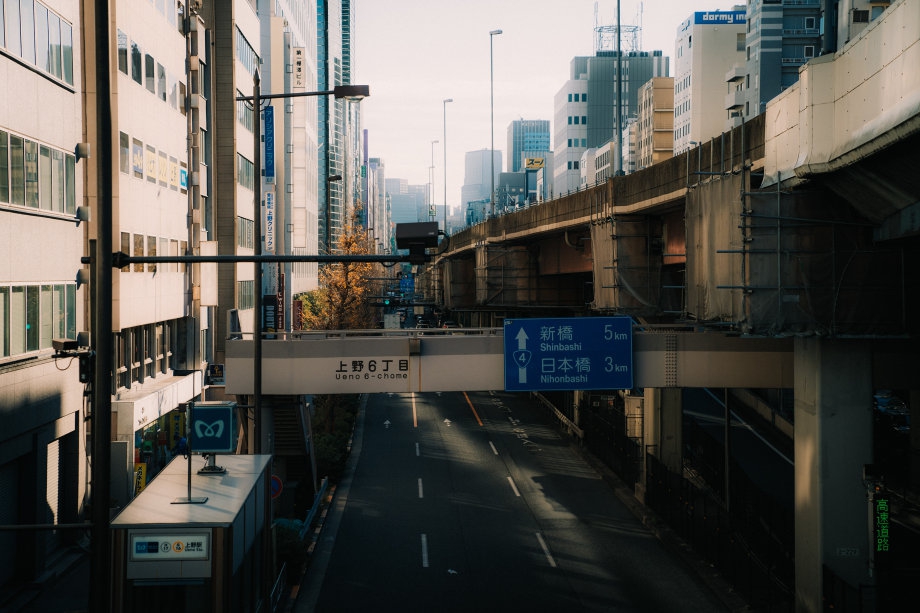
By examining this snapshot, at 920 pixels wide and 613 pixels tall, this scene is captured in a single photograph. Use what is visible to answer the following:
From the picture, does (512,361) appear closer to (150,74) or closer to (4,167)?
(4,167)

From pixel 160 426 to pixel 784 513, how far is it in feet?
71.4

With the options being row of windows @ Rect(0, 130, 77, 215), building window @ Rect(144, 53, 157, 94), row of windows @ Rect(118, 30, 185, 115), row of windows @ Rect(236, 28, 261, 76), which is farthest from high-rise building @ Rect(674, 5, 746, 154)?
row of windows @ Rect(0, 130, 77, 215)

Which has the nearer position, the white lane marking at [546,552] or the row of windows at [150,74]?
the white lane marking at [546,552]

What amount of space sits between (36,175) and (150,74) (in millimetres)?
11164

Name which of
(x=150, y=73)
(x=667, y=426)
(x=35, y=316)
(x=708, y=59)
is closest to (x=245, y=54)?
(x=150, y=73)

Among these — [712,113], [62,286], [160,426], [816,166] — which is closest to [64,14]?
[62,286]

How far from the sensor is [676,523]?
26375mm

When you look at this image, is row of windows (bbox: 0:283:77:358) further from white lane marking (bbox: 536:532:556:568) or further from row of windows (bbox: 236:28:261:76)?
row of windows (bbox: 236:28:261:76)

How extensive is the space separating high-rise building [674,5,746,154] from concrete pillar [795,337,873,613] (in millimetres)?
98841

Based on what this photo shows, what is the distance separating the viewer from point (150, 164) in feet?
98.8

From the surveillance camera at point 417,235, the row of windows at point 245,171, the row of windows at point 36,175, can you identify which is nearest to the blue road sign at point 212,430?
the surveillance camera at point 417,235

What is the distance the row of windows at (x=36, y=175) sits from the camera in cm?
1895

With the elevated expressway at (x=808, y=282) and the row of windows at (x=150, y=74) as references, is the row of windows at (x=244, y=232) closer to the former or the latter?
the row of windows at (x=150, y=74)

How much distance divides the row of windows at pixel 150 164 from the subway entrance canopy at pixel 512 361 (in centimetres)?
920
